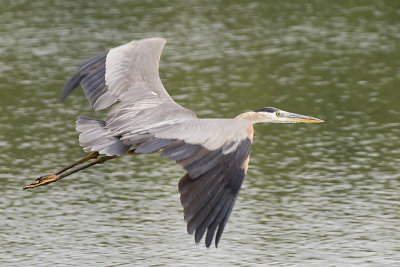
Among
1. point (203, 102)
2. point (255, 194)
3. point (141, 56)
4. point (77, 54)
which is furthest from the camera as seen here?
point (77, 54)

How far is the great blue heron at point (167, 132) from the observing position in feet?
24.9

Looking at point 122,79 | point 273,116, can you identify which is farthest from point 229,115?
point 122,79

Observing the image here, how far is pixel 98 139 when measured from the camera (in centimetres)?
878

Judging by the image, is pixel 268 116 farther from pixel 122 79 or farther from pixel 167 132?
pixel 167 132

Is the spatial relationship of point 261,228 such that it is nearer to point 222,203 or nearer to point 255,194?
point 255,194

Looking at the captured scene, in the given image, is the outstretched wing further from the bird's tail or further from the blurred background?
the blurred background

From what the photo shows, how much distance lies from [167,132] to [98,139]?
733mm

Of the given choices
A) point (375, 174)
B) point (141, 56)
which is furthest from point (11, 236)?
point (375, 174)

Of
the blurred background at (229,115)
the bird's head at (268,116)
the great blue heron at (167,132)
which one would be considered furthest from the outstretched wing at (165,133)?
the blurred background at (229,115)

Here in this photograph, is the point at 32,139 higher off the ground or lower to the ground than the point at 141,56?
lower

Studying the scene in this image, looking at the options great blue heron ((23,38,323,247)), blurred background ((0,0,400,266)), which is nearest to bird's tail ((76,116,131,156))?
great blue heron ((23,38,323,247))

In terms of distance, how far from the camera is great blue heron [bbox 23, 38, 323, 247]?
24.9 feet

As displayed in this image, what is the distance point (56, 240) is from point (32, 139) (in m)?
3.75

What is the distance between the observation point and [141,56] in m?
10.3
